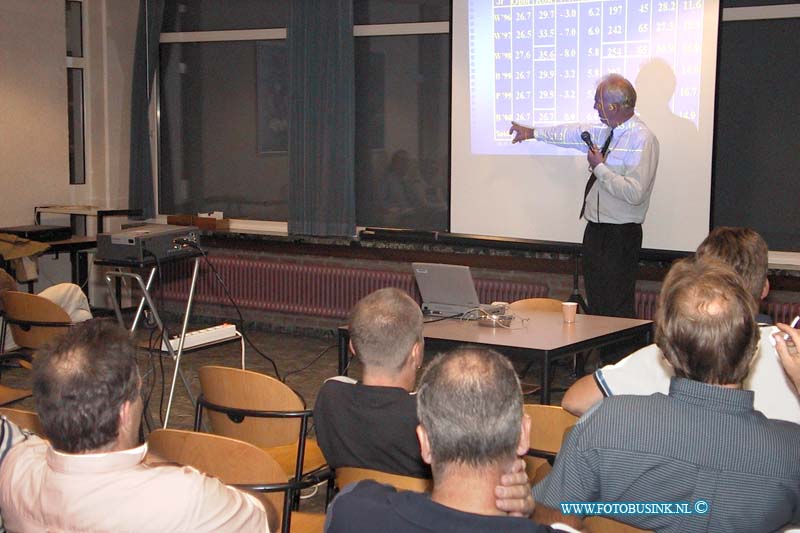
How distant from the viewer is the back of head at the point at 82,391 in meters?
1.83

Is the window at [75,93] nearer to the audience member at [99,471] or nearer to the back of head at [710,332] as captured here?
the audience member at [99,471]

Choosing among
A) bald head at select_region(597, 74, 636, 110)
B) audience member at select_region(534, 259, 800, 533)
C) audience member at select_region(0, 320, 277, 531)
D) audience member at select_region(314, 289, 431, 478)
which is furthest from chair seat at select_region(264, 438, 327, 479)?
bald head at select_region(597, 74, 636, 110)

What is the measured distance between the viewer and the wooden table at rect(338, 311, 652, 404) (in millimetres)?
3887

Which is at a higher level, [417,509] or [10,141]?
[10,141]

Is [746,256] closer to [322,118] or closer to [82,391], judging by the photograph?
[82,391]

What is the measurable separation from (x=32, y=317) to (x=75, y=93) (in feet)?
13.2

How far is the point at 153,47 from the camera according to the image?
830cm

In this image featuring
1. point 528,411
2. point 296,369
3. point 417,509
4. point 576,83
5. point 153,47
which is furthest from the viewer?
point 153,47

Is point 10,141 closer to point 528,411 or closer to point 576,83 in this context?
point 576,83

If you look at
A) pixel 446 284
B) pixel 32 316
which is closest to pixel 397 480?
pixel 446 284

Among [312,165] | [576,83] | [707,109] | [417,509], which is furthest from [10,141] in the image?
[417,509]

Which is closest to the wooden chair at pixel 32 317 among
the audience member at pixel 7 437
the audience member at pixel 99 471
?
the audience member at pixel 7 437

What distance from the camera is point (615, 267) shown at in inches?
224

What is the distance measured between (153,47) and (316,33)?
1.84 meters
